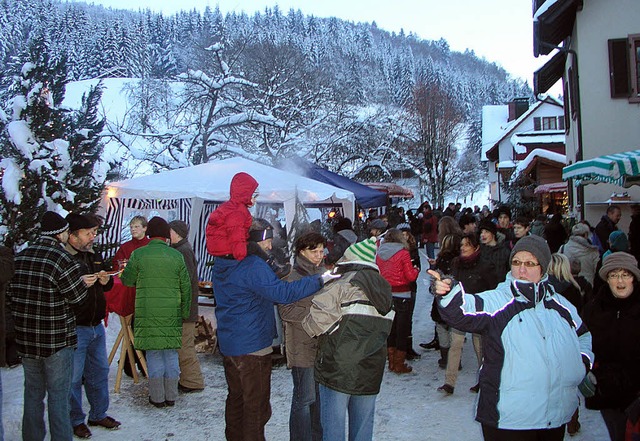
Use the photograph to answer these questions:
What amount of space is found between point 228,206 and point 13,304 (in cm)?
181

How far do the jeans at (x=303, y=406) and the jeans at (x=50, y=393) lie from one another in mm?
1732

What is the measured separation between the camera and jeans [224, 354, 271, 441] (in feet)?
13.5

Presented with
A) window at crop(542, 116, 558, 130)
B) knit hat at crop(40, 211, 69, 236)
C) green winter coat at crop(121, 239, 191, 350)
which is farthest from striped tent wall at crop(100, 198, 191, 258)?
window at crop(542, 116, 558, 130)

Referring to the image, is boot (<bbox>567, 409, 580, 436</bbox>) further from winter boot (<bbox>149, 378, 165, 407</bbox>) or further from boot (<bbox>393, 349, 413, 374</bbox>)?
winter boot (<bbox>149, 378, 165, 407</bbox>)

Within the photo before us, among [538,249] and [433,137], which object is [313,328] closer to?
[538,249]

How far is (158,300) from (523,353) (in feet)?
12.7

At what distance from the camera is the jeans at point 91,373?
5.07m

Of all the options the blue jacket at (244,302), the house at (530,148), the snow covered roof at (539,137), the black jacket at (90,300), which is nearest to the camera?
the blue jacket at (244,302)

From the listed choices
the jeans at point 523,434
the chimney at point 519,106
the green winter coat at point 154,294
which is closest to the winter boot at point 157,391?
the green winter coat at point 154,294

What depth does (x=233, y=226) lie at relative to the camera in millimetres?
4078

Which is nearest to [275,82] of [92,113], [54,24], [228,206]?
[92,113]

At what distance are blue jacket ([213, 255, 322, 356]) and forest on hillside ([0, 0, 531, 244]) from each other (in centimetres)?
637

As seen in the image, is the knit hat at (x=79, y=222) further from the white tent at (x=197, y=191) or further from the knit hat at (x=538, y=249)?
the white tent at (x=197, y=191)

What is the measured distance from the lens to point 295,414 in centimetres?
439
